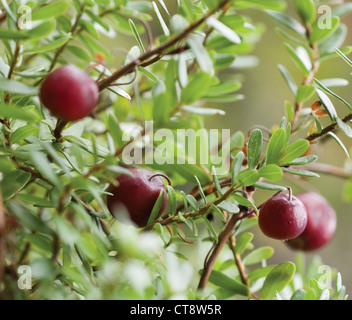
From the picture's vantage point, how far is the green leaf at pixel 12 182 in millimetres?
450

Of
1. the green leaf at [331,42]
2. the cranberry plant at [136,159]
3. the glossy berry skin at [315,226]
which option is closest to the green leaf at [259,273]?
the cranberry plant at [136,159]

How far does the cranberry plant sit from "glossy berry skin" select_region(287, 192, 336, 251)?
5 centimetres

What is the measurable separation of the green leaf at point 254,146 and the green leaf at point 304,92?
156 millimetres

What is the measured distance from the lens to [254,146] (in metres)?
0.52

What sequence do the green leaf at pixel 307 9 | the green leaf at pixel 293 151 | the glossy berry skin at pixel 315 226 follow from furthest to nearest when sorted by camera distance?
the glossy berry skin at pixel 315 226
the green leaf at pixel 307 9
the green leaf at pixel 293 151

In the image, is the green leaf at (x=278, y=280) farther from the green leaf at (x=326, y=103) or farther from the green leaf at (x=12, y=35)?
the green leaf at (x=12, y=35)

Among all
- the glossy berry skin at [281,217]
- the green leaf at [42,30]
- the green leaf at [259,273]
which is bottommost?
the green leaf at [259,273]

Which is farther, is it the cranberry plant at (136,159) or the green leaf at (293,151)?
the green leaf at (293,151)

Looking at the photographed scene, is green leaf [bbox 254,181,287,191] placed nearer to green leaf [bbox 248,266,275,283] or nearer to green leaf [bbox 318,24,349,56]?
green leaf [bbox 248,266,275,283]

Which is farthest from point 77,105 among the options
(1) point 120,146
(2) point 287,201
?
(2) point 287,201

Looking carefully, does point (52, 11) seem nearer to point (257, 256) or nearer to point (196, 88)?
point (196, 88)
